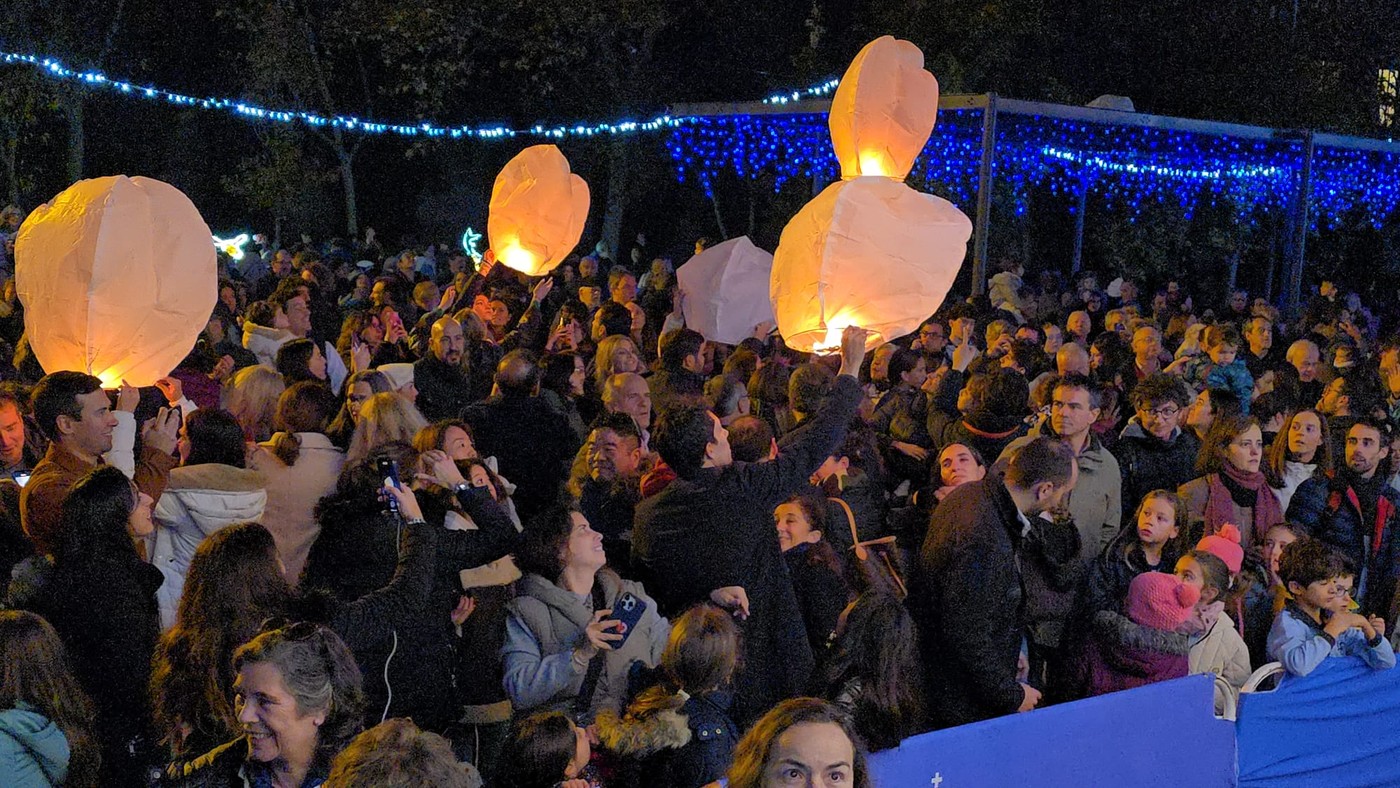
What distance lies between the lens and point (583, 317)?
1079 cm

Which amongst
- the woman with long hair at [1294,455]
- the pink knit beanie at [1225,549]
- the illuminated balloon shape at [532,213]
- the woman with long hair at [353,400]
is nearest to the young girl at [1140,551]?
the pink knit beanie at [1225,549]

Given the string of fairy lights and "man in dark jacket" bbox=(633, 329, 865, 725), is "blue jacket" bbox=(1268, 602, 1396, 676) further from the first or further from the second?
the string of fairy lights

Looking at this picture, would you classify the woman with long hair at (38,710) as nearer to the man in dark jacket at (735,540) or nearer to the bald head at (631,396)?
the man in dark jacket at (735,540)

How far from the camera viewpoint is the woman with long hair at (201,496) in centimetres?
500

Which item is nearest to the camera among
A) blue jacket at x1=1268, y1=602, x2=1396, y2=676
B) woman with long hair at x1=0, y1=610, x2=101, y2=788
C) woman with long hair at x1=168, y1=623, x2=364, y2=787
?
woman with long hair at x1=168, y1=623, x2=364, y2=787

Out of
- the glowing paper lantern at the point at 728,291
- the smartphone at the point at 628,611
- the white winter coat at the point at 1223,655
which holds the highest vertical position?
the glowing paper lantern at the point at 728,291

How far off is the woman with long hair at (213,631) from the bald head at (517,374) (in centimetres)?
310

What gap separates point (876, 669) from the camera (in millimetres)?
4449

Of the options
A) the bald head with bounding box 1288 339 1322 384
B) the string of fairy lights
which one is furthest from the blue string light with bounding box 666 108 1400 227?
the bald head with bounding box 1288 339 1322 384

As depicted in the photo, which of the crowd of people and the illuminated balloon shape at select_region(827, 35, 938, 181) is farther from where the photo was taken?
the illuminated balloon shape at select_region(827, 35, 938, 181)

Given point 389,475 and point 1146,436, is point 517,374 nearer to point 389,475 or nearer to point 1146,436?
point 389,475

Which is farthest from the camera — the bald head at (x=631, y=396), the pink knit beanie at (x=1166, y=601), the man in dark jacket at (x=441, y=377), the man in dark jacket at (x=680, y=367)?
the man in dark jacket at (x=441, y=377)

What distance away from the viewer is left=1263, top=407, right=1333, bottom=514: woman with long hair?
7.24m

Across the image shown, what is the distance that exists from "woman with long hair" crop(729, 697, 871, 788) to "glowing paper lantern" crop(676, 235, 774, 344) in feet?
22.7
